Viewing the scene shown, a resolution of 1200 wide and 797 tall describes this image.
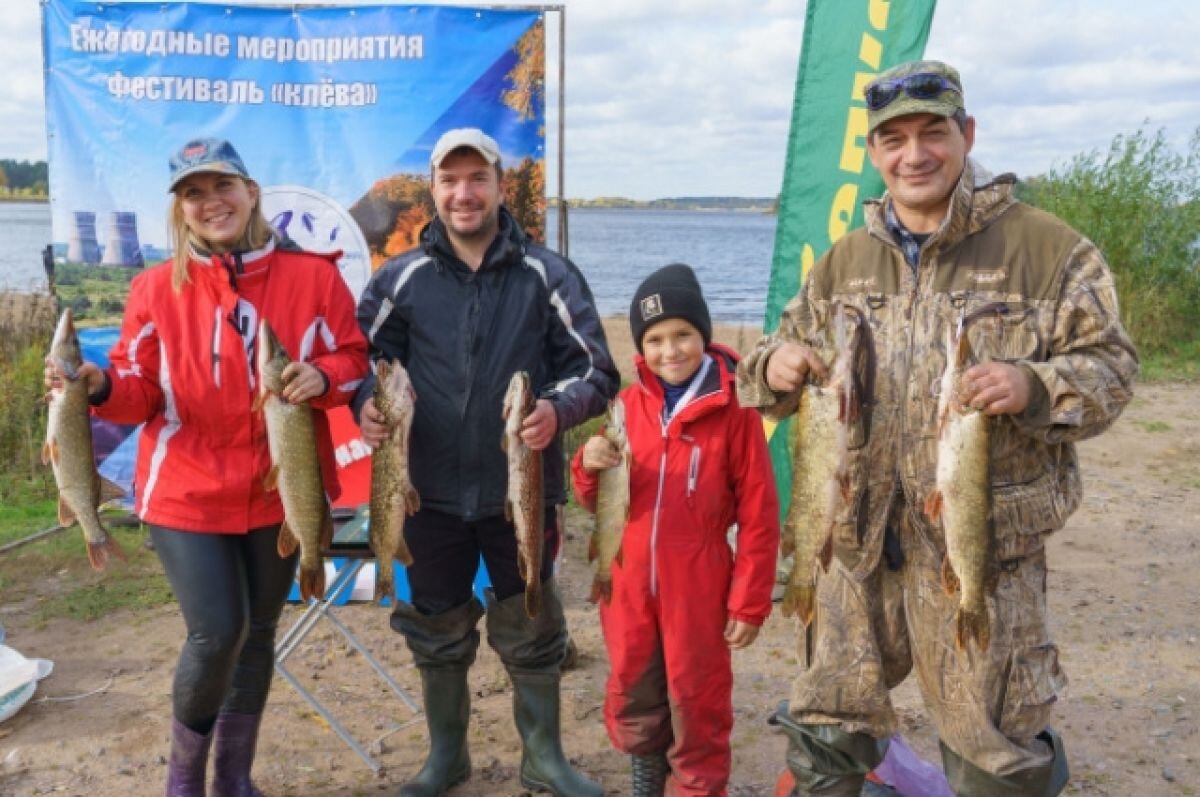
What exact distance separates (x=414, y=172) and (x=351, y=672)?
306 centimetres

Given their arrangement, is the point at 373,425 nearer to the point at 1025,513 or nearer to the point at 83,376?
the point at 83,376

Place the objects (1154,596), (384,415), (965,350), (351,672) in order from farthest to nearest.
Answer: (1154,596)
(351,672)
(384,415)
(965,350)

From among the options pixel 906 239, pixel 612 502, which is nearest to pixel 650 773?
pixel 612 502

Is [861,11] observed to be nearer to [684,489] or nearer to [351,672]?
[684,489]

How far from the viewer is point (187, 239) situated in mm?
3926

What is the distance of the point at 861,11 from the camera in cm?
602

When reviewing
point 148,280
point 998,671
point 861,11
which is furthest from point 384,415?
point 861,11

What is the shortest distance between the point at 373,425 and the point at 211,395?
24.5 inches

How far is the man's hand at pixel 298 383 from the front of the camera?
3.68m

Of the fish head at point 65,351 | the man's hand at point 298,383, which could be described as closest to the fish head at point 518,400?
the man's hand at point 298,383

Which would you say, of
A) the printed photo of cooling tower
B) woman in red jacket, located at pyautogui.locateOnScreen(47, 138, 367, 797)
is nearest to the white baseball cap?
woman in red jacket, located at pyautogui.locateOnScreen(47, 138, 367, 797)

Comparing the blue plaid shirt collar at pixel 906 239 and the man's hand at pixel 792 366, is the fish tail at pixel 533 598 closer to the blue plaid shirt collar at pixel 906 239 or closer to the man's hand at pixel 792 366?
the man's hand at pixel 792 366

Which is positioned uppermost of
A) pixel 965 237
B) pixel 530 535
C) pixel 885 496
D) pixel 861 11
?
pixel 861 11

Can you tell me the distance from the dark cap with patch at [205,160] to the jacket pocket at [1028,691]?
10.6ft
